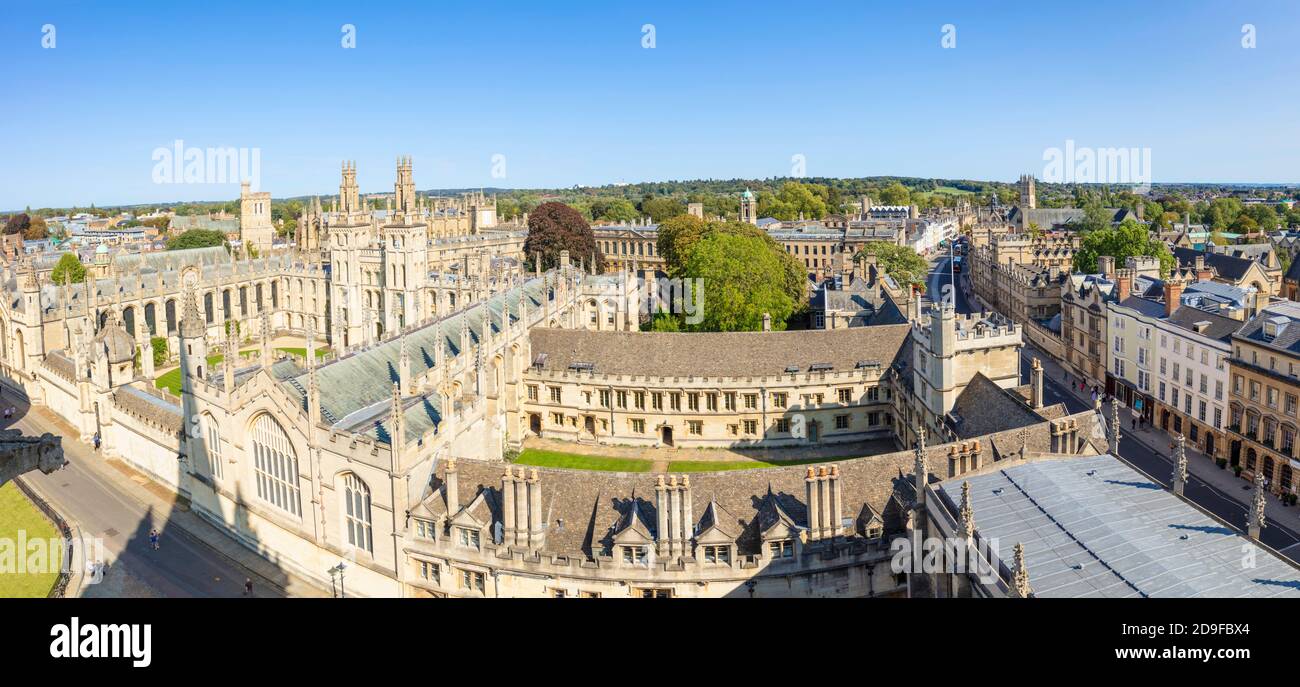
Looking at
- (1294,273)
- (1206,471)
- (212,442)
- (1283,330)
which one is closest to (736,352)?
(1206,471)

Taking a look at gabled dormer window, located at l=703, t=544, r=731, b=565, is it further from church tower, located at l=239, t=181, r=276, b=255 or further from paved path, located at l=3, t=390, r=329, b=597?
church tower, located at l=239, t=181, r=276, b=255

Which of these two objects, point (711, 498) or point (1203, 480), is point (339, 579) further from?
point (1203, 480)

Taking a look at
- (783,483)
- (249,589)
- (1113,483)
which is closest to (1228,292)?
(1113,483)

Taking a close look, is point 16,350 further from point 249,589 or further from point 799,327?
point 799,327

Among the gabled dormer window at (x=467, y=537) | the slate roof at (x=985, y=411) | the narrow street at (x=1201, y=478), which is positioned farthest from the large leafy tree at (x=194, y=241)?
the narrow street at (x=1201, y=478)

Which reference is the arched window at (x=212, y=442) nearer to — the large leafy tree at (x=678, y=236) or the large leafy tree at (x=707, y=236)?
the large leafy tree at (x=707, y=236)

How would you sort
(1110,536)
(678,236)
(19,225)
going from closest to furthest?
1. (1110,536)
2. (678,236)
3. (19,225)
